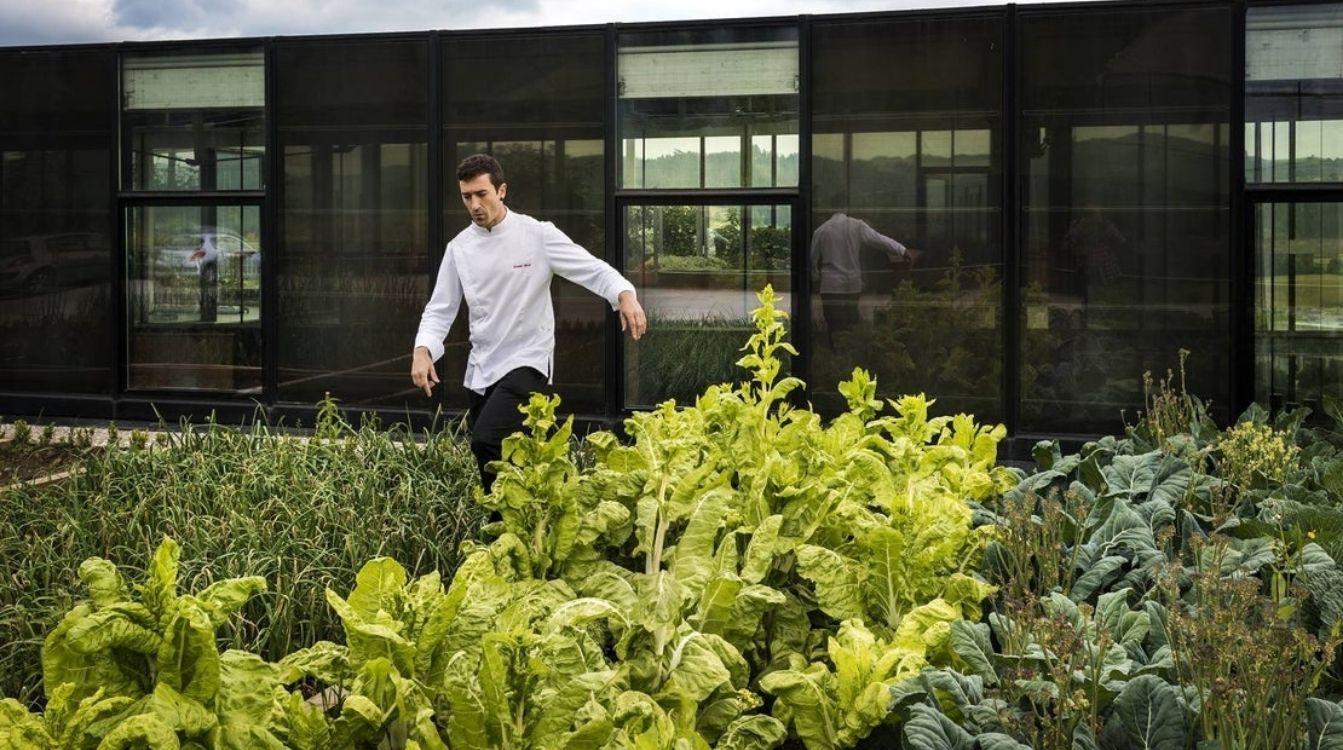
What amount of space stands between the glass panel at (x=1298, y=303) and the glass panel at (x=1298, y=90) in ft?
1.04

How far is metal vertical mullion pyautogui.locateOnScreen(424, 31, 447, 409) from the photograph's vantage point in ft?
38.1

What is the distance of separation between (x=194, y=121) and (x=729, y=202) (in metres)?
4.87

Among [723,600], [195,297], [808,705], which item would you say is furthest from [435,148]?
[808,705]

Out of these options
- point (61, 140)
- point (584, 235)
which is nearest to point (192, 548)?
point (584, 235)

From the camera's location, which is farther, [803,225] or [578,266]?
[803,225]

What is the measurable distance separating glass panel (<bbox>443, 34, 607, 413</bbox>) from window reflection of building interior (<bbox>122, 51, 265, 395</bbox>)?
6.17 feet

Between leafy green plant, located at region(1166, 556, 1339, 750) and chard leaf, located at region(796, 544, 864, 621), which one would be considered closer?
leafy green plant, located at region(1166, 556, 1339, 750)

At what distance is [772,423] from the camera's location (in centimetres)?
605

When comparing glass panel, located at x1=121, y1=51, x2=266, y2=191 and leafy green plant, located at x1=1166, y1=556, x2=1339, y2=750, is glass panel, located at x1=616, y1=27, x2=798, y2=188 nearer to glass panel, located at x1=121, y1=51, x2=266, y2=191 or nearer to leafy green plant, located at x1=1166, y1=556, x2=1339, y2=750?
glass panel, located at x1=121, y1=51, x2=266, y2=191

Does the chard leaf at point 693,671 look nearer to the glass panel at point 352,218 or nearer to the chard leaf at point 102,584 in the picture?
the chard leaf at point 102,584

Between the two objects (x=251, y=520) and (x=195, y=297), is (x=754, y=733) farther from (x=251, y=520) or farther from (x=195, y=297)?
(x=195, y=297)

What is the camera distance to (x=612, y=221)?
37.0 ft

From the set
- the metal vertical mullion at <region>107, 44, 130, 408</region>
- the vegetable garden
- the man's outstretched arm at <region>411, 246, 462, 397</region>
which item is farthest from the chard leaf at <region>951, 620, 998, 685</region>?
the metal vertical mullion at <region>107, 44, 130, 408</region>

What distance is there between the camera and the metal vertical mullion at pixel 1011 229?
34.4ft
